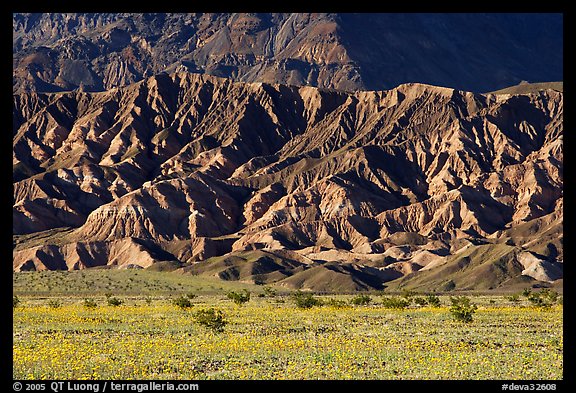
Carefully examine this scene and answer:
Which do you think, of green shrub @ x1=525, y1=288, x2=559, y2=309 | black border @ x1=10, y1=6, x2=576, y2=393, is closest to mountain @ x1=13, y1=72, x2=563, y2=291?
green shrub @ x1=525, y1=288, x2=559, y2=309

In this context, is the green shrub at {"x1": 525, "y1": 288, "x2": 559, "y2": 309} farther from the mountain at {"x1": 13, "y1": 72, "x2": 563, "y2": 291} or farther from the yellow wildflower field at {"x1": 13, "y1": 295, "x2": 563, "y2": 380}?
the mountain at {"x1": 13, "y1": 72, "x2": 563, "y2": 291}

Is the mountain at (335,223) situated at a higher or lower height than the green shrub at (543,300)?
higher

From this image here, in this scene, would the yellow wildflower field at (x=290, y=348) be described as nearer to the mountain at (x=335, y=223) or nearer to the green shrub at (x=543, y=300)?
the green shrub at (x=543, y=300)

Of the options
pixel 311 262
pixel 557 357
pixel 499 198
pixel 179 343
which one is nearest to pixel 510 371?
pixel 557 357

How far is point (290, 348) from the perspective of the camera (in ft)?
104

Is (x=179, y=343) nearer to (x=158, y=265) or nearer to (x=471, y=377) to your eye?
(x=471, y=377)

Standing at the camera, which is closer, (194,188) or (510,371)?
(510,371)

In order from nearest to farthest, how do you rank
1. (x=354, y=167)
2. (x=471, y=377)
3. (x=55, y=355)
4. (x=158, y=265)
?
(x=471, y=377), (x=55, y=355), (x=158, y=265), (x=354, y=167)

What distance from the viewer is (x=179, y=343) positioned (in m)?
33.4

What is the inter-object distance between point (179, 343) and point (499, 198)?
152714 millimetres

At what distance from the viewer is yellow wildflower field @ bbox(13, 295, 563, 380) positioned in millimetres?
25766

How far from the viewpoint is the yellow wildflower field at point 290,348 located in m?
25.8
